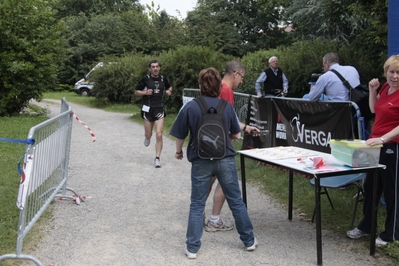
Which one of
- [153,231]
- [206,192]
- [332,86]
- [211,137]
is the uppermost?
[332,86]

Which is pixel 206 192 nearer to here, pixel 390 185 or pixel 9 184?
pixel 390 185

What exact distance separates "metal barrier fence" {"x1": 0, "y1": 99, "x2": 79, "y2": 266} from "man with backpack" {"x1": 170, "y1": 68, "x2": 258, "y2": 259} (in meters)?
1.32

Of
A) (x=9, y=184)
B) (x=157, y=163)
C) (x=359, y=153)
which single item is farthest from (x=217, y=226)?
(x=157, y=163)

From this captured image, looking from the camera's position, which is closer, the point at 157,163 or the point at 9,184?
the point at 9,184

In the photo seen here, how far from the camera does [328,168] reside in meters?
4.83

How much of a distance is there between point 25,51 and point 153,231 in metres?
12.5

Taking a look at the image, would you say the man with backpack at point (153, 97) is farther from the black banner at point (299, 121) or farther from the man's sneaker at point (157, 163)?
the black banner at point (299, 121)

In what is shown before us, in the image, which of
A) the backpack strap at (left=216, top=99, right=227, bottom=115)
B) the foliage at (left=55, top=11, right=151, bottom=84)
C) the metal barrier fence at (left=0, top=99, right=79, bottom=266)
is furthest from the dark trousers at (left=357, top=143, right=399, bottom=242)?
the foliage at (left=55, top=11, right=151, bottom=84)

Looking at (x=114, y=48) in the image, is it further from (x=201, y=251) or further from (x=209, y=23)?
(x=201, y=251)

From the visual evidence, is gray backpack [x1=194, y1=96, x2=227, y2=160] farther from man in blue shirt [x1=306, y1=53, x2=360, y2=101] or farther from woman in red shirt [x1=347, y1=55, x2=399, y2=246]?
man in blue shirt [x1=306, y1=53, x2=360, y2=101]

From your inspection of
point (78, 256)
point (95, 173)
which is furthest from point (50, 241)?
point (95, 173)

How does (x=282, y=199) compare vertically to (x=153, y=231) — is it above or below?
above

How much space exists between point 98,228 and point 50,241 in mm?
637

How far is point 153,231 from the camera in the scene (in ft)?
19.4
